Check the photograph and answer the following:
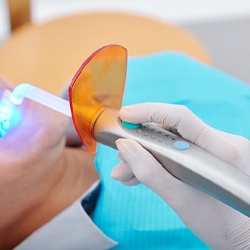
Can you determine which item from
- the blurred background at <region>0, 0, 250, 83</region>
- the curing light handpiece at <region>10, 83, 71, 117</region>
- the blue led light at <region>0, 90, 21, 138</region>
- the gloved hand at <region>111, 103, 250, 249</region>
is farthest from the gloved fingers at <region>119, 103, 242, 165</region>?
the blurred background at <region>0, 0, 250, 83</region>

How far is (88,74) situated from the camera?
2.43ft

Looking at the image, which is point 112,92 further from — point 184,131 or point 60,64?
point 60,64

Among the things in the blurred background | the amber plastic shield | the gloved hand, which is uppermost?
the amber plastic shield

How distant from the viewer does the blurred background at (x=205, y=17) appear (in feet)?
7.57

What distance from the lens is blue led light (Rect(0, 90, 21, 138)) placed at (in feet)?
3.01

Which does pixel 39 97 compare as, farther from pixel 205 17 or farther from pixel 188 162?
pixel 205 17

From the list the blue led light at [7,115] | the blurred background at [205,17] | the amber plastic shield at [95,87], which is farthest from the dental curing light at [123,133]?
the blurred background at [205,17]

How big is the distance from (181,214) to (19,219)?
38 cm

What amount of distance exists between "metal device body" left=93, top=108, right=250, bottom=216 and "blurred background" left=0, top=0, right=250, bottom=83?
156 centimetres

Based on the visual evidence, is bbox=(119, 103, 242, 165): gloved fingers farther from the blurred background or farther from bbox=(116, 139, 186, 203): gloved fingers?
the blurred background

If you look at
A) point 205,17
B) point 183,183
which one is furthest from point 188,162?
point 205,17

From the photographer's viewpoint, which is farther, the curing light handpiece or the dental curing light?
the curing light handpiece

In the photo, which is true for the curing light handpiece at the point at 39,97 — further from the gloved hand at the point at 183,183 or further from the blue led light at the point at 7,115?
the gloved hand at the point at 183,183

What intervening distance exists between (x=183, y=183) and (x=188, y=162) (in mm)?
65
